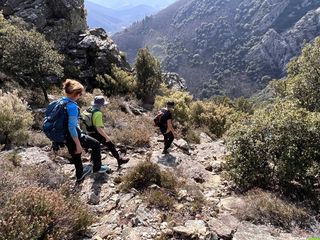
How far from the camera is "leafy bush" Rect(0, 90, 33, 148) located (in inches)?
365

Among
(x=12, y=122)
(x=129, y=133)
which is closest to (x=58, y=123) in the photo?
(x=12, y=122)

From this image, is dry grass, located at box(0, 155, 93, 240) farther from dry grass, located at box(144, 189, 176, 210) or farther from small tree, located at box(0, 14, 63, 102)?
small tree, located at box(0, 14, 63, 102)

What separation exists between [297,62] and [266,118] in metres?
6.10

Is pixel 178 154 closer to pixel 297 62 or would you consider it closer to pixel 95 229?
pixel 95 229

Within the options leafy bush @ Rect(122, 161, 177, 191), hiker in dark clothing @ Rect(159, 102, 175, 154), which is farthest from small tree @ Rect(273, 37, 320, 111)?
leafy bush @ Rect(122, 161, 177, 191)

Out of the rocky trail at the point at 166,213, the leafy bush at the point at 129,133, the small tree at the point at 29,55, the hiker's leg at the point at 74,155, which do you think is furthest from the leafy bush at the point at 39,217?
the small tree at the point at 29,55

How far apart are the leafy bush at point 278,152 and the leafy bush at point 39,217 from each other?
3.92 m

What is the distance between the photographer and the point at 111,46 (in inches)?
865

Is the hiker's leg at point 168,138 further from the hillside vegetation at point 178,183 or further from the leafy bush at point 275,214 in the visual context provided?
the leafy bush at point 275,214

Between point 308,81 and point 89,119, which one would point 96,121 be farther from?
point 308,81

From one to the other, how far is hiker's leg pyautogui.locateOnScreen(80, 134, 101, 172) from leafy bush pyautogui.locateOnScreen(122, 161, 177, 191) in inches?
37.5

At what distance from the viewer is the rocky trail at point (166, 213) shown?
18.1ft

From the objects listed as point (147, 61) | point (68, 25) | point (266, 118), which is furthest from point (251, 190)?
point (68, 25)

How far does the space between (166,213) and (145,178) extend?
115 cm
